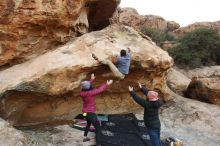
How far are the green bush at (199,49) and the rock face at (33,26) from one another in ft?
39.6

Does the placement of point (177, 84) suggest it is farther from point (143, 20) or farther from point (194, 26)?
point (143, 20)

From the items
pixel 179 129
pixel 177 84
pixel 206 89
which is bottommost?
pixel 179 129

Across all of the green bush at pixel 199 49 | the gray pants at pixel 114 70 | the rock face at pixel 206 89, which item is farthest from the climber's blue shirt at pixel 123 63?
the green bush at pixel 199 49

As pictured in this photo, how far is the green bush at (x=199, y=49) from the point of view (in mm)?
22422

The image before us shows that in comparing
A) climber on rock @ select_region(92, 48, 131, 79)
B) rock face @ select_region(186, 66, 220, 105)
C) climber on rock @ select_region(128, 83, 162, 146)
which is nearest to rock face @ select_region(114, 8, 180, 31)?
rock face @ select_region(186, 66, 220, 105)

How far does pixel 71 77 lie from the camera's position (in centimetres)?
1067

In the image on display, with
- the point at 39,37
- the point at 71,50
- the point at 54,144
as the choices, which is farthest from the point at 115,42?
the point at 54,144

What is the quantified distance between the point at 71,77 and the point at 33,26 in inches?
87.7

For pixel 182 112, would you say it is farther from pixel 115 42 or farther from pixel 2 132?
pixel 2 132

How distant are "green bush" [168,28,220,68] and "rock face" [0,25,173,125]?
9819 mm

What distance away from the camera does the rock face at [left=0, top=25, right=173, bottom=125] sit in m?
10.1

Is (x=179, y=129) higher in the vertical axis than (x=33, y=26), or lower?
lower

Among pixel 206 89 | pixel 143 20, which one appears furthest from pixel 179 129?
pixel 143 20

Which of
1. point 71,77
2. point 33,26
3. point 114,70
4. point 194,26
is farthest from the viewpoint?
point 194,26
